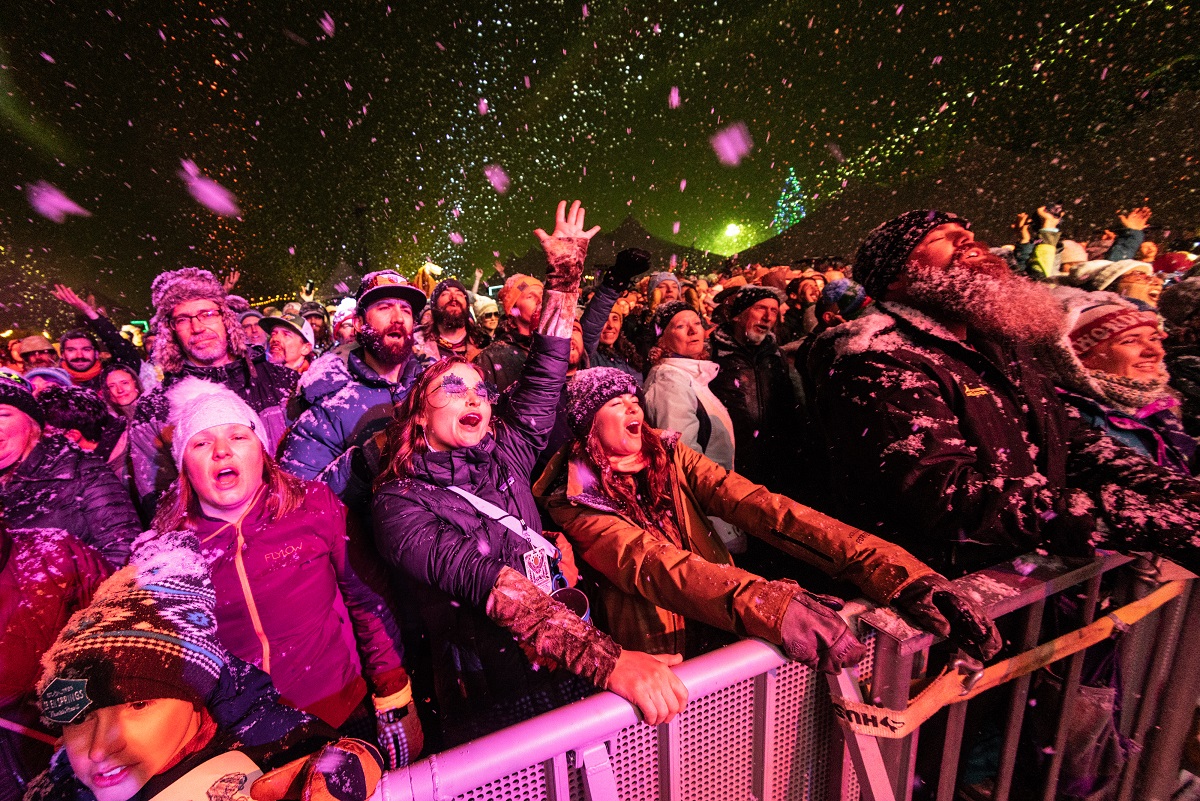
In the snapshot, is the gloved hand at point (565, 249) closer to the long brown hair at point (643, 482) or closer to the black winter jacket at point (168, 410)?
the long brown hair at point (643, 482)

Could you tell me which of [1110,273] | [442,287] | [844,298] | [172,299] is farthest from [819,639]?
[1110,273]

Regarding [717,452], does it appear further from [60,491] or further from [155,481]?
[60,491]

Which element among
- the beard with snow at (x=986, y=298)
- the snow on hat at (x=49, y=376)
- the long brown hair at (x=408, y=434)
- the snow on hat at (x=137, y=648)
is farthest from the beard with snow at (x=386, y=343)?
the snow on hat at (x=49, y=376)

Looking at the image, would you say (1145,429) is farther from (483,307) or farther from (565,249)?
(483,307)

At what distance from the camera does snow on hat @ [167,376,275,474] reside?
1.94 m

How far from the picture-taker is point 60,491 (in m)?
2.43

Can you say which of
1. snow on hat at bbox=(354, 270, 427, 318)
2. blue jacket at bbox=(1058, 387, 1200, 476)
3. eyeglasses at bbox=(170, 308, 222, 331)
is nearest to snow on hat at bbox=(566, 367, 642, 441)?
snow on hat at bbox=(354, 270, 427, 318)

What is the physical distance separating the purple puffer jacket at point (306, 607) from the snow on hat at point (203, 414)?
0.37 metres

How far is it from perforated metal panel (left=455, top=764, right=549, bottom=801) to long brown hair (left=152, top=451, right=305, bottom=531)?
4.87 feet

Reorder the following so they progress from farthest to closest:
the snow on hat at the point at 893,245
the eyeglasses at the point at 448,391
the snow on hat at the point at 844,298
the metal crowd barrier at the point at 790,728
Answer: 1. the snow on hat at the point at 844,298
2. the snow on hat at the point at 893,245
3. the eyeglasses at the point at 448,391
4. the metal crowd barrier at the point at 790,728

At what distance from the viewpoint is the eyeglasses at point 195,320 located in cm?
339

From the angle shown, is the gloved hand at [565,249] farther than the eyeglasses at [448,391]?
Yes

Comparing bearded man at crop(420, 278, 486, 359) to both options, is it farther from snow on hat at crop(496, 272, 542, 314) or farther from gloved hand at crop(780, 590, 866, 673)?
gloved hand at crop(780, 590, 866, 673)

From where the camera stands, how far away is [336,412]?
9.75 feet
